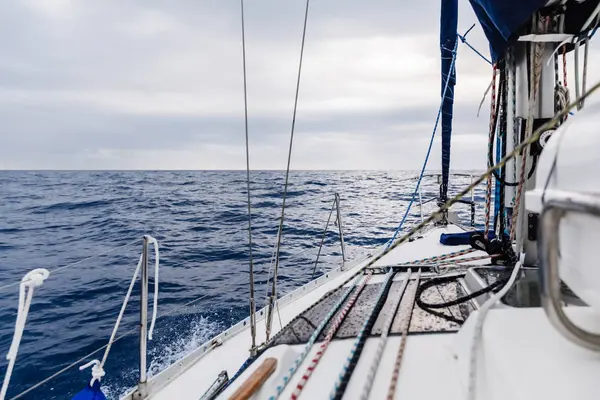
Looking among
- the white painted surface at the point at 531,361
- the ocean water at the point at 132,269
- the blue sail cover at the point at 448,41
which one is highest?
the blue sail cover at the point at 448,41

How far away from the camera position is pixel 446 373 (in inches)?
43.9

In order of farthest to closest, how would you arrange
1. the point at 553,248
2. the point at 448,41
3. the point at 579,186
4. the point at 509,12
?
the point at 448,41, the point at 509,12, the point at 579,186, the point at 553,248

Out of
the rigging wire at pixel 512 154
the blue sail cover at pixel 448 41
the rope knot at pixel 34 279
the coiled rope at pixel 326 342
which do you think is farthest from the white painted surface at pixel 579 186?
the blue sail cover at pixel 448 41

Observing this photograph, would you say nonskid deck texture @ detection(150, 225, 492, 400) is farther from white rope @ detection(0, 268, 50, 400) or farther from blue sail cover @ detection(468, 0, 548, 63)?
blue sail cover @ detection(468, 0, 548, 63)

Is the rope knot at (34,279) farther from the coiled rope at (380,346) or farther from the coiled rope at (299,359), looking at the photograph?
the coiled rope at (380,346)

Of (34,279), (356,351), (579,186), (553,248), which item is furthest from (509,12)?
(34,279)

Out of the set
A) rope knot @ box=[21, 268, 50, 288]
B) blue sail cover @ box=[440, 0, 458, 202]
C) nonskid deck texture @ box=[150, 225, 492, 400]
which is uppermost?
blue sail cover @ box=[440, 0, 458, 202]

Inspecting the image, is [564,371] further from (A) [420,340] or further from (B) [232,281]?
(B) [232,281]

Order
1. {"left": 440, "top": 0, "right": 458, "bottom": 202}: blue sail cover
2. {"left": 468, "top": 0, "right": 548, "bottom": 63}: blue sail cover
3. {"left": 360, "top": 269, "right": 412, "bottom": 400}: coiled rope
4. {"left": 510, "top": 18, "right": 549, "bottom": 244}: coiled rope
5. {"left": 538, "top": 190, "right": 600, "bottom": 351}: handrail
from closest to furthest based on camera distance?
{"left": 538, "top": 190, "right": 600, "bottom": 351}: handrail → {"left": 360, "top": 269, "right": 412, "bottom": 400}: coiled rope → {"left": 468, "top": 0, "right": 548, "bottom": 63}: blue sail cover → {"left": 510, "top": 18, "right": 549, "bottom": 244}: coiled rope → {"left": 440, "top": 0, "right": 458, "bottom": 202}: blue sail cover

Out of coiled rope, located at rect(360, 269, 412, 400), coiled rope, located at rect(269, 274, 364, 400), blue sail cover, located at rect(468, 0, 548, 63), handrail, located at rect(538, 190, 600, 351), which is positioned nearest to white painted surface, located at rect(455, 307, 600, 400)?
handrail, located at rect(538, 190, 600, 351)

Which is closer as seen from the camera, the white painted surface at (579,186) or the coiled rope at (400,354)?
the white painted surface at (579,186)

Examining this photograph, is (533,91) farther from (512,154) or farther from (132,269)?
(132,269)

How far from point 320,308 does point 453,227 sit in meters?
3.39

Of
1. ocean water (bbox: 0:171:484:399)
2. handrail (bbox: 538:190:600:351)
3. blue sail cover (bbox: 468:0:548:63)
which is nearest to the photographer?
handrail (bbox: 538:190:600:351)
